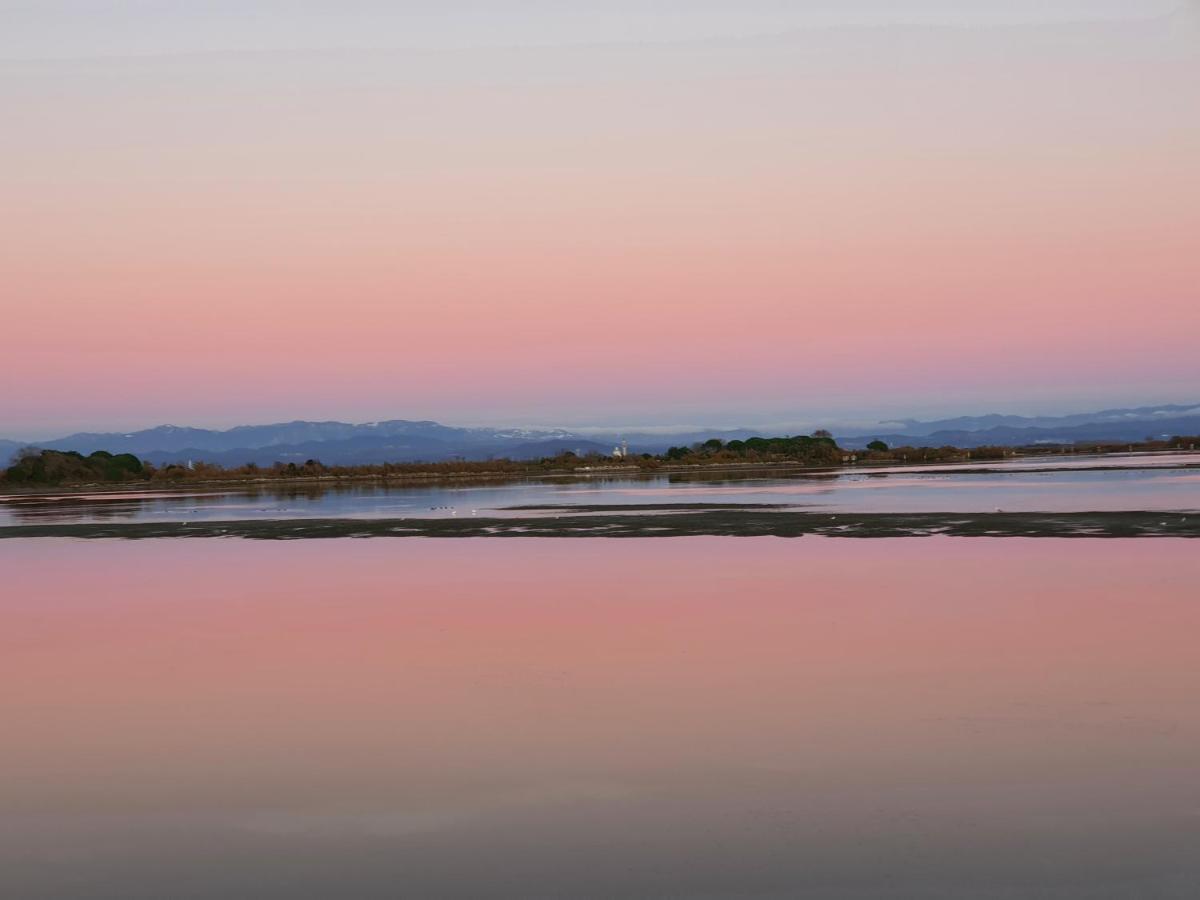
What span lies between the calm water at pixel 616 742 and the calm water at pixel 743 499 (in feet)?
70.0

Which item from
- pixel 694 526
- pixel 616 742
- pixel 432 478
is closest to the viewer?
pixel 616 742

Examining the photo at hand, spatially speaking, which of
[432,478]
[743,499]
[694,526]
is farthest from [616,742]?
[432,478]

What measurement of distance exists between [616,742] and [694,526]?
24.3 metres

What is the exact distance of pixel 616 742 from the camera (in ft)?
34.8

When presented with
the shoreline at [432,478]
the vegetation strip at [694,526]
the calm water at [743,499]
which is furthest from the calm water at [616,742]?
the shoreline at [432,478]

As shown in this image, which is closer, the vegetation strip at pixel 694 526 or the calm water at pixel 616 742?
the calm water at pixel 616 742

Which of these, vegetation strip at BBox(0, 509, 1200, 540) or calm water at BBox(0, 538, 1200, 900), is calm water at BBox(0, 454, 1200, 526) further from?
calm water at BBox(0, 538, 1200, 900)

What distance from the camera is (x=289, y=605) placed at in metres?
20.2

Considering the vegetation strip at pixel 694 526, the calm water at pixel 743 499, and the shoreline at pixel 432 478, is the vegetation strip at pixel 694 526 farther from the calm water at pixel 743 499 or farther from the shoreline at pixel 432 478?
the shoreline at pixel 432 478

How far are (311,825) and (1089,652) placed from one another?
29.1ft

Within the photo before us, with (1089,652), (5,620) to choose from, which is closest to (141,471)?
(5,620)

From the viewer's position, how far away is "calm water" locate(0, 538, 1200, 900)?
300 inches

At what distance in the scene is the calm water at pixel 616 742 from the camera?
7625 mm

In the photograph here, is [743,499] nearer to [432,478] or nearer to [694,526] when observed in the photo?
[694,526]
